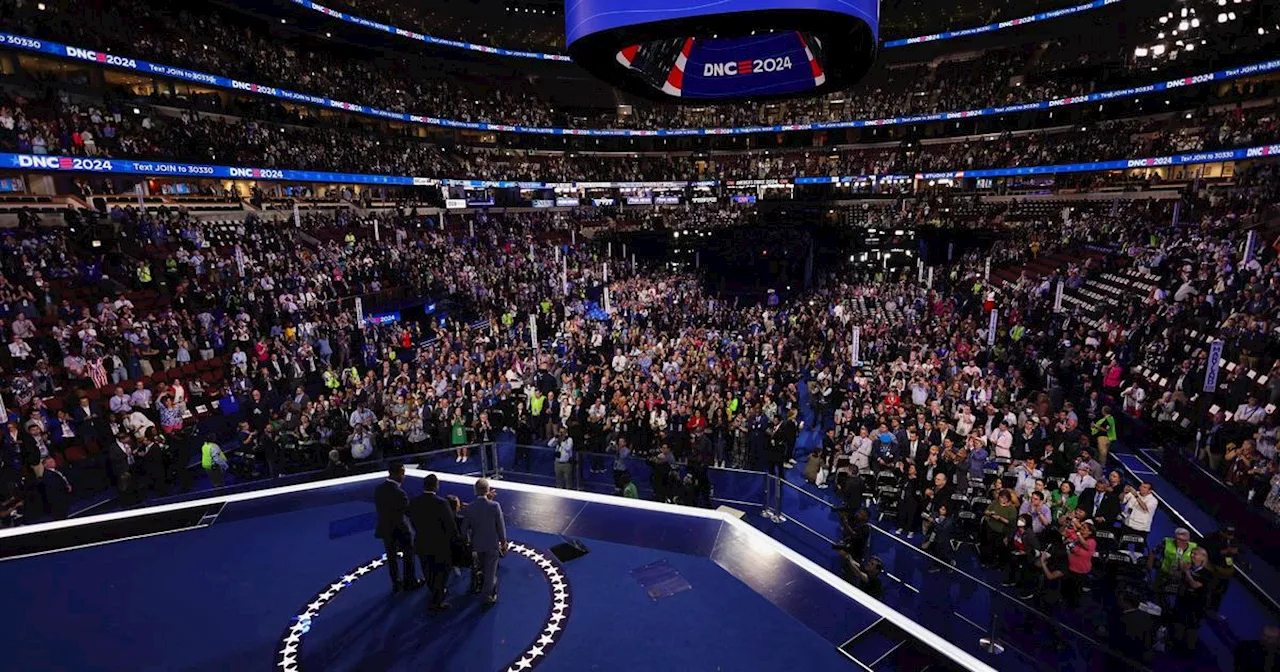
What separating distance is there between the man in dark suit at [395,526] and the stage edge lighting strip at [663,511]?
2.57m

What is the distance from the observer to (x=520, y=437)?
13461 millimetres

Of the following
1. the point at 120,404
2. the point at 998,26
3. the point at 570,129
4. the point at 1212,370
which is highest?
the point at 998,26

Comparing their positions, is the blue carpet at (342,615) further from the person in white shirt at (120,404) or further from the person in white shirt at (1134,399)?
the person in white shirt at (1134,399)

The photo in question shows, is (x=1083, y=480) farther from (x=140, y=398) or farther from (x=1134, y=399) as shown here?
(x=140, y=398)

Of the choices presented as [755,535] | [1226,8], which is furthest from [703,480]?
[1226,8]

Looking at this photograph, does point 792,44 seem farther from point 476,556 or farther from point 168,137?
point 168,137

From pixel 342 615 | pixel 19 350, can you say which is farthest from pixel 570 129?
pixel 342 615

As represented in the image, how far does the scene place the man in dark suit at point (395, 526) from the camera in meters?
6.11

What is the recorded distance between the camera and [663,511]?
8.20 meters

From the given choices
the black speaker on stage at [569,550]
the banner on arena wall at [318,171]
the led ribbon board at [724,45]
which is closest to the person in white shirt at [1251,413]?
the led ribbon board at [724,45]

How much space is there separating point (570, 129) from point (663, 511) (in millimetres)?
42128

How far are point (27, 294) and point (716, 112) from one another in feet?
143

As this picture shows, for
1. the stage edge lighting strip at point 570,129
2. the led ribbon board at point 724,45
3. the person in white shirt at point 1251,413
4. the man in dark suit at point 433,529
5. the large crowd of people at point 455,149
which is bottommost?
the person in white shirt at point 1251,413

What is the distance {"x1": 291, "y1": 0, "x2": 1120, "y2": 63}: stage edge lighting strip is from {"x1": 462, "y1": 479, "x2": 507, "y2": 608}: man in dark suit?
33.0 m
